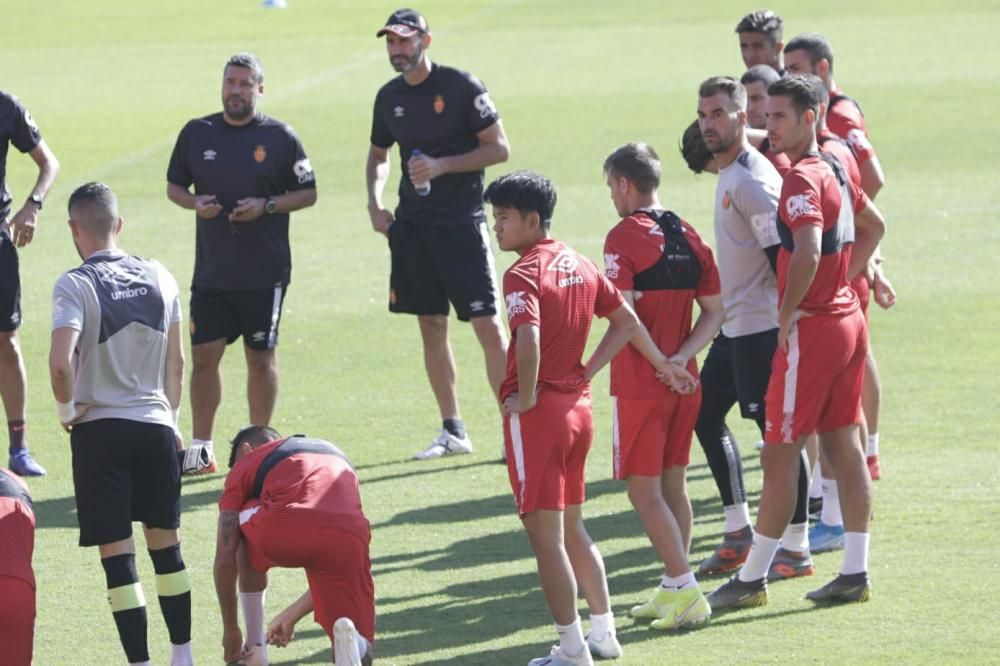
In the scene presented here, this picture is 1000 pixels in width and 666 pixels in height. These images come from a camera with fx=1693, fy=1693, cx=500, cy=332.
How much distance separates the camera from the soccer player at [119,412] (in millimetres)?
6660

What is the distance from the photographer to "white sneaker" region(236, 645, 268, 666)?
6656 millimetres

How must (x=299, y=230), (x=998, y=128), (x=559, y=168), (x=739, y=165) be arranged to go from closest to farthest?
(x=739, y=165) < (x=299, y=230) < (x=559, y=168) < (x=998, y=128)

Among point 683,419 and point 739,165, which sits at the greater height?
point 739,165

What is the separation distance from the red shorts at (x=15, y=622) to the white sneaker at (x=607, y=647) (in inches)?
89.2

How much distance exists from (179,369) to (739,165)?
2664 millimetres

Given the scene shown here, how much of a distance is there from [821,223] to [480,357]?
228 inches

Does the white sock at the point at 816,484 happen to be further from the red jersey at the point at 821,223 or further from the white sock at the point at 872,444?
the red jersey at the point at 821,223

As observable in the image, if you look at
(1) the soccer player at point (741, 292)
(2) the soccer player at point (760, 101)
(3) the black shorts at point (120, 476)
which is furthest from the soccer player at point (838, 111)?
(3) the black shorts at point (120, 476)

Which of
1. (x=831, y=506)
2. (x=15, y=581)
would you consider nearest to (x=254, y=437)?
(x=15, y=581)

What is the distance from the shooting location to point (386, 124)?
1073 centimetres

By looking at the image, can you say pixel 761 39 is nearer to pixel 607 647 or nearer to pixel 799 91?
pixel 799 91

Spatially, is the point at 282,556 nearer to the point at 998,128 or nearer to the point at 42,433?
the point at 42,433

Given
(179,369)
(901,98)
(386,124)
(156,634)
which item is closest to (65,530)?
(156,634)

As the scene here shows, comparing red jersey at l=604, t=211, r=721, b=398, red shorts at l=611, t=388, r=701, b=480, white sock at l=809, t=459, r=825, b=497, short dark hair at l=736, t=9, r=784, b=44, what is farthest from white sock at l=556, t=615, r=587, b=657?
short dark hair at l=736, t=9, r=784, b=44
